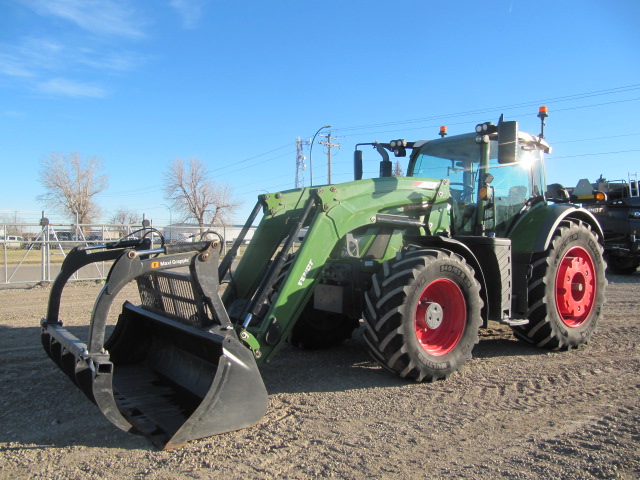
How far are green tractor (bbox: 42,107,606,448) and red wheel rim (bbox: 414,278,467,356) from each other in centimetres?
1

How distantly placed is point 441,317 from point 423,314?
250mm

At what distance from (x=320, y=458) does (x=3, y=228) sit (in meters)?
13.9

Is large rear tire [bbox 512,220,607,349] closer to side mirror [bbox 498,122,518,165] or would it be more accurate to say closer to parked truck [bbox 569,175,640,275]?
side mirror [bbox 498,122,518,165]

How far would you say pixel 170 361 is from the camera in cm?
479

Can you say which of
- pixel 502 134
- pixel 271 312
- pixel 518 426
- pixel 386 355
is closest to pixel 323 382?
pixel 386 355

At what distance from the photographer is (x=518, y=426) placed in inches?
147

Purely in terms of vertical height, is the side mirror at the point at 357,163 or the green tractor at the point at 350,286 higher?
the side mirror at the point at 357,163

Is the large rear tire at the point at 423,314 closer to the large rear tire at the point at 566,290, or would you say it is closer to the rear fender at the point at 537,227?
the large rear tire at the point at 566,290

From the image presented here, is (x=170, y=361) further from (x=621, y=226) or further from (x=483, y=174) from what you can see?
(x=621, y=226)

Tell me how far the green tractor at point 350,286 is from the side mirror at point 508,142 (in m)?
0.01

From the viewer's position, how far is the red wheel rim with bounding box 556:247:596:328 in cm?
623

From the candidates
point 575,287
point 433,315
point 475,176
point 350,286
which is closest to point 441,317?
point 433,315

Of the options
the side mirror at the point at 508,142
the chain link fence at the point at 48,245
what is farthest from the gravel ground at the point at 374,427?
the chain link fence at the point at 48,245

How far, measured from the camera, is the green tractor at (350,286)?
3.71m
